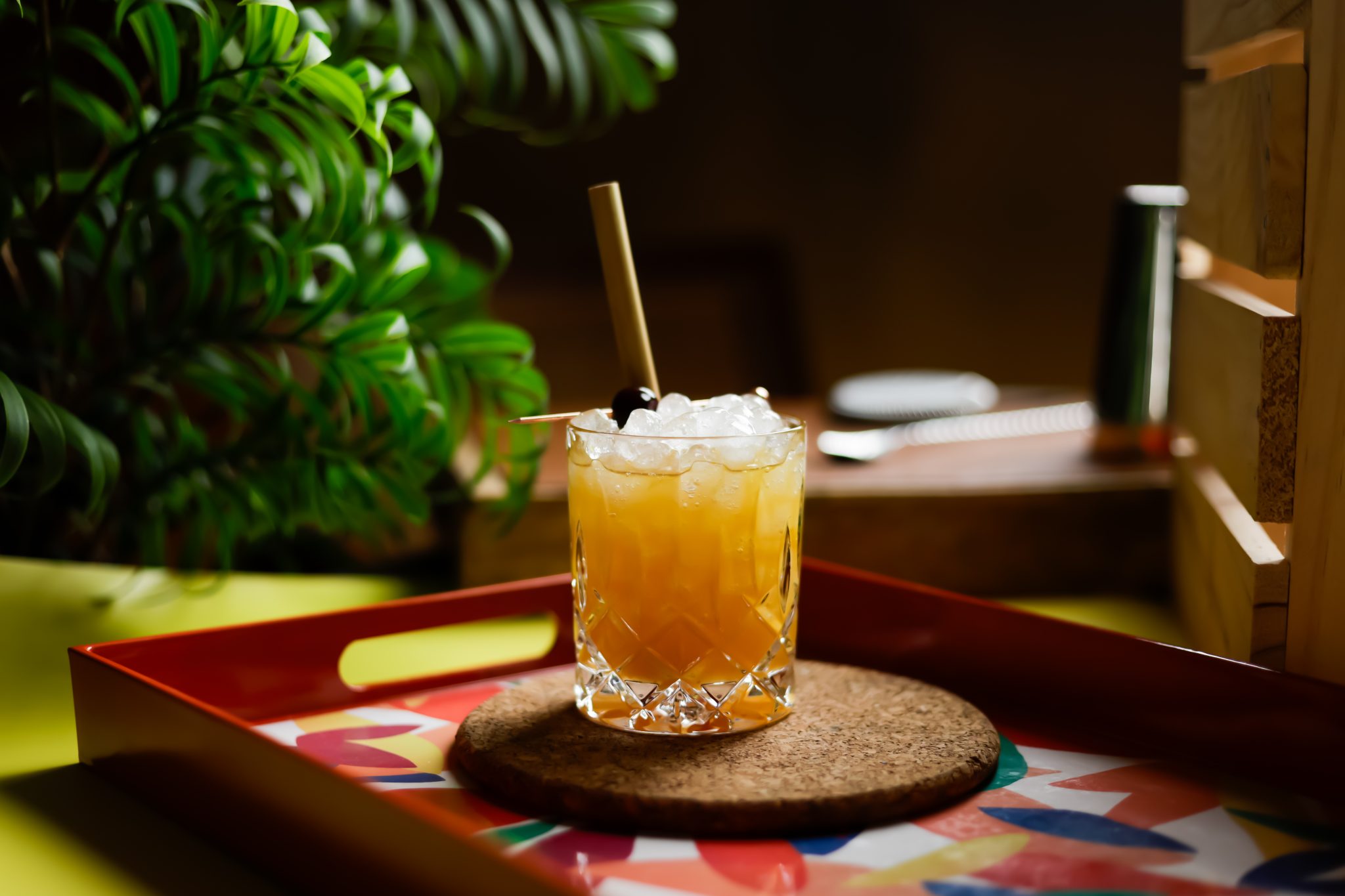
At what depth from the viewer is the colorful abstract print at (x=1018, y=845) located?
0.68 meters

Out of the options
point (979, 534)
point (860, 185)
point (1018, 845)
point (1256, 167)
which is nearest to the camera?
point (1018, 845)

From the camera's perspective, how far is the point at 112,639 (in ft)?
3.86

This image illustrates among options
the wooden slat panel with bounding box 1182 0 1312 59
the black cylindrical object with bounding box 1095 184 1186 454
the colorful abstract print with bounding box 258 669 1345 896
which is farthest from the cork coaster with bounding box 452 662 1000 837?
the black cylindrical object with bounding box 1095 184 1186 454

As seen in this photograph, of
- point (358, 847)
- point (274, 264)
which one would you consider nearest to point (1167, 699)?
point (358, 847)

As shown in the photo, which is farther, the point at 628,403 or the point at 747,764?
the point at 628,403

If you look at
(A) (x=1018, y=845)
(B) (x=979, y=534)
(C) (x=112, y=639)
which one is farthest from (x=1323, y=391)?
(C) (x=112, y=639)

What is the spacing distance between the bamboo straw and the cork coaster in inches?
11.2

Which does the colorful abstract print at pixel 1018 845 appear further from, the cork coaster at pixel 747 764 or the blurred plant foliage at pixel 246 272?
the blurred plant foliage at pixel 246 272

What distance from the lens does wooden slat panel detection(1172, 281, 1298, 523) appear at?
35.6 inches

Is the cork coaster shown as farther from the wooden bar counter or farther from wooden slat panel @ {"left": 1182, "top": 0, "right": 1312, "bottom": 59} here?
wooden slat panel @ {"left": 1182, "top": 0, "right": 1312, "bottom": 59}

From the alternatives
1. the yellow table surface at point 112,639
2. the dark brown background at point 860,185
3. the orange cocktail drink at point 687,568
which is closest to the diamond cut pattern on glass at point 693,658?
the orange cocktail drink at point 687,568

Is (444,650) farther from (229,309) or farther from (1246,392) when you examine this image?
(1246,392)

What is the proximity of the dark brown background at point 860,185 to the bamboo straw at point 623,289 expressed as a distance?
6.01ft

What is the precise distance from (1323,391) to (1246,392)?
0.38ft
